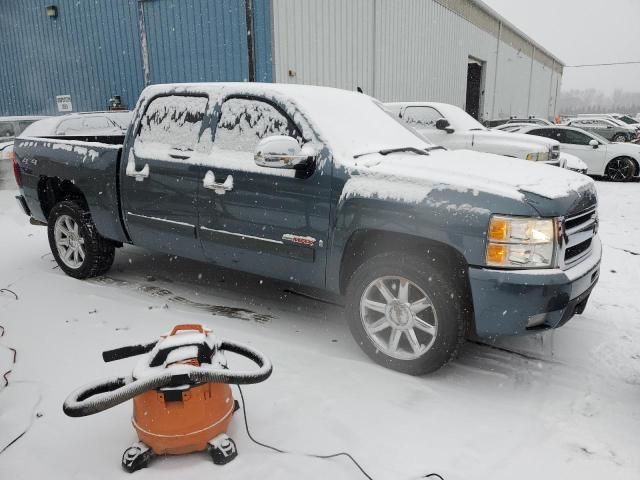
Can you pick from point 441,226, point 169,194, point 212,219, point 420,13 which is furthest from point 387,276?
point 420,13

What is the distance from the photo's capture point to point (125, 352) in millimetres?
2537

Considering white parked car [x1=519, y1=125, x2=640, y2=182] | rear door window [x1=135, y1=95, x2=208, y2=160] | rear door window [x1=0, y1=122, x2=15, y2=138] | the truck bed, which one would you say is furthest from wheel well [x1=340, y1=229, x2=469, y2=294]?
white parked car [x1=519, y1=125, x2=640, y2=182]

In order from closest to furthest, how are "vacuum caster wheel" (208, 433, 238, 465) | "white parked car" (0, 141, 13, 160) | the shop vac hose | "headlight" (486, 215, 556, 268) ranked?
the shop vac hose
"vacuum caster wheel" (208, 433, 238, 465)
"headlight" (486, 215, 556, 268)
"white parked car" (0, 141, 13, 160)

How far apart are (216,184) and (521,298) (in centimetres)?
229

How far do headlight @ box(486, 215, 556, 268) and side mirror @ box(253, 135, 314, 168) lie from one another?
4.33 ft

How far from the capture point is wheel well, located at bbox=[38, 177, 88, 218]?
16.9ft

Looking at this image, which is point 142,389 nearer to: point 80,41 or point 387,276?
point 387,276

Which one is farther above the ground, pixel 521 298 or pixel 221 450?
pixel 521 298

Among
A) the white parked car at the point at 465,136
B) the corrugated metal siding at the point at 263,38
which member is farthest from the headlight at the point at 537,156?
the corrugated metal siding at the point at 263,38

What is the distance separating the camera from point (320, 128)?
3.50 meters

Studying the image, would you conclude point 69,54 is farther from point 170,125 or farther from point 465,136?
point 170,125

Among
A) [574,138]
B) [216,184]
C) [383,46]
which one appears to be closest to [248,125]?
[216,184]

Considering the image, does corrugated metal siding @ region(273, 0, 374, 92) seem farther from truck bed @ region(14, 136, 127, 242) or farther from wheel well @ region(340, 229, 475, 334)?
wheel well @ region(340, 229, 475, 334)

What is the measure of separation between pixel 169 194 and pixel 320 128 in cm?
145
